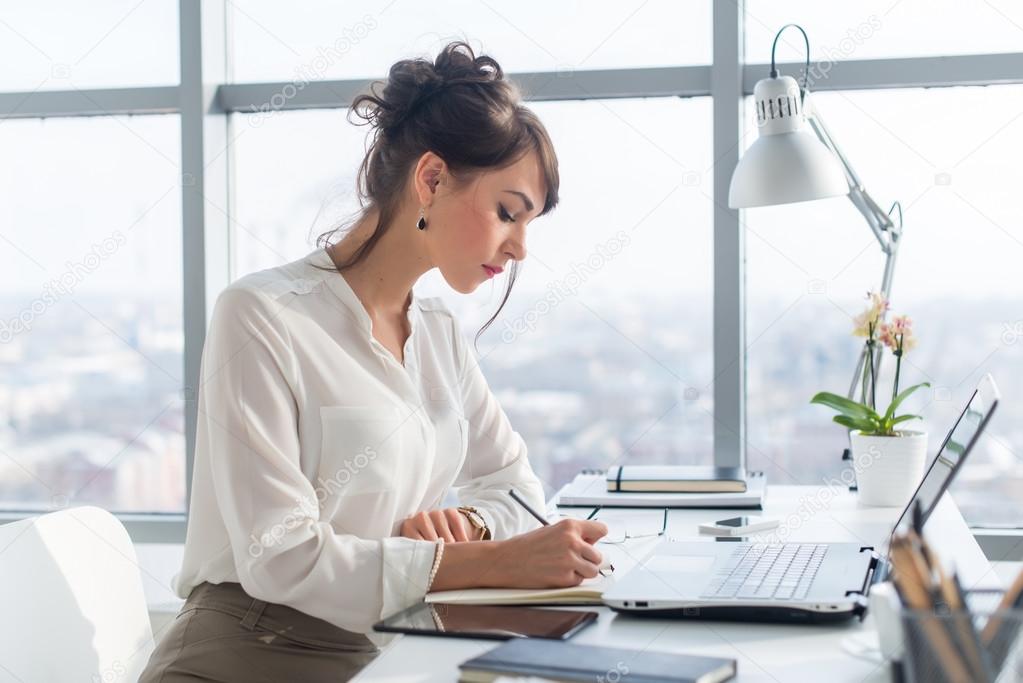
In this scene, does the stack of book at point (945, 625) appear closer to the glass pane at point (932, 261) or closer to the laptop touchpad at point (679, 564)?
the laptop touchpad at point (679, 564)

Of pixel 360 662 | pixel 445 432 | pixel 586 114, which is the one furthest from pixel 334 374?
pixel 586 114

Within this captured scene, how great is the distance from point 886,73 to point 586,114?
26.9 inches

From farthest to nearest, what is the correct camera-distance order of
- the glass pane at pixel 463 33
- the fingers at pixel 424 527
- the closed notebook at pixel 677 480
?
the glass pane at pixel 463 33
the closed notebook at pixel 677 480
the fingers at pixel 424 527

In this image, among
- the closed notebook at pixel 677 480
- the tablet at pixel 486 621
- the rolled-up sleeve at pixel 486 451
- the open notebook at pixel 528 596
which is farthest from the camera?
the closed notebook at pixel 677 480

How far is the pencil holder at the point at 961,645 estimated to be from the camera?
73 cm

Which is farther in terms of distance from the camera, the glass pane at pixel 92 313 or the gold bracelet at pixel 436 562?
the glass pane at pixel 92 313

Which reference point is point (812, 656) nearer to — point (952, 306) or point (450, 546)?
point (450, 546)

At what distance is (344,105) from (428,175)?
1.18 meters

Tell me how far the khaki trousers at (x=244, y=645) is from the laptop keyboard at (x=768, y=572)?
521 mm

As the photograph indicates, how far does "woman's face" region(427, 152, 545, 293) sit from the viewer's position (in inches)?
61.7

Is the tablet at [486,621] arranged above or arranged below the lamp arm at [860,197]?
below

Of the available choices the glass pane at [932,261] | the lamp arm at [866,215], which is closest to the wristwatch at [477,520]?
the lamp arm at [866,215]

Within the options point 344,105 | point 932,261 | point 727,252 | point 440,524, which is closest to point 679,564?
point 440,524

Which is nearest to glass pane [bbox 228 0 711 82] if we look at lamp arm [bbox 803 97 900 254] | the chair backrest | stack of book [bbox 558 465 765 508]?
lamp arm [bbox 803 97 900 254]
